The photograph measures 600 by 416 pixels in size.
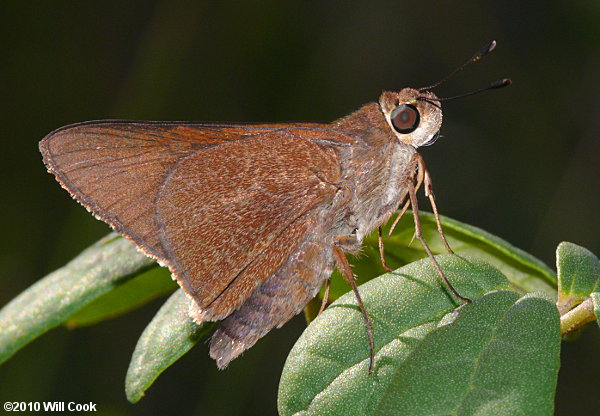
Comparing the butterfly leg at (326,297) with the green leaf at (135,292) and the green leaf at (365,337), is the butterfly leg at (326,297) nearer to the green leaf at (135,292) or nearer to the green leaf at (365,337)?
the green leaf at (365,337)

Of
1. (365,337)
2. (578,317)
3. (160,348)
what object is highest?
(578,317)

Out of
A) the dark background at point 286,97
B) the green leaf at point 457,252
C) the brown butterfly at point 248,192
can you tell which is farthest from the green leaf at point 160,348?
the dark background at point 286,97

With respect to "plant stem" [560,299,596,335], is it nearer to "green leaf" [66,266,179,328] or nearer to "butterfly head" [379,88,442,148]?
"butterfly head" [379,88,442,148]

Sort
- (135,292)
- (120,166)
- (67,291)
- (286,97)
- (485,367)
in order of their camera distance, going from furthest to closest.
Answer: (286,97) → (135,292) → (67,291) → (120,166) → (485,367)

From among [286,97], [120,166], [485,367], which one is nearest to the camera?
[485,367]

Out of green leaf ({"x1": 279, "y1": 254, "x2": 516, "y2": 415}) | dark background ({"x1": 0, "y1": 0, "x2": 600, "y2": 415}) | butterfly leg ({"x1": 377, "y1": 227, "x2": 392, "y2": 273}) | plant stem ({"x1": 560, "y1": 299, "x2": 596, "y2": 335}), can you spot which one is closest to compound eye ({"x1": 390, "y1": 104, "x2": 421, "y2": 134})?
butterfly leg ({"x1": 377, "y1": 227, "x2": 392, "y2": 273})

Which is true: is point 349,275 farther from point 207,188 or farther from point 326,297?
point 207,188

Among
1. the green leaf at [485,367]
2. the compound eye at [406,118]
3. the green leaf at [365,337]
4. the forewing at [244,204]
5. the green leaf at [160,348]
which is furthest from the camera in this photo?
the compound eye at [406,118]

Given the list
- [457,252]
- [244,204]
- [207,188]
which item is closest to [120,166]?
[207,188]
